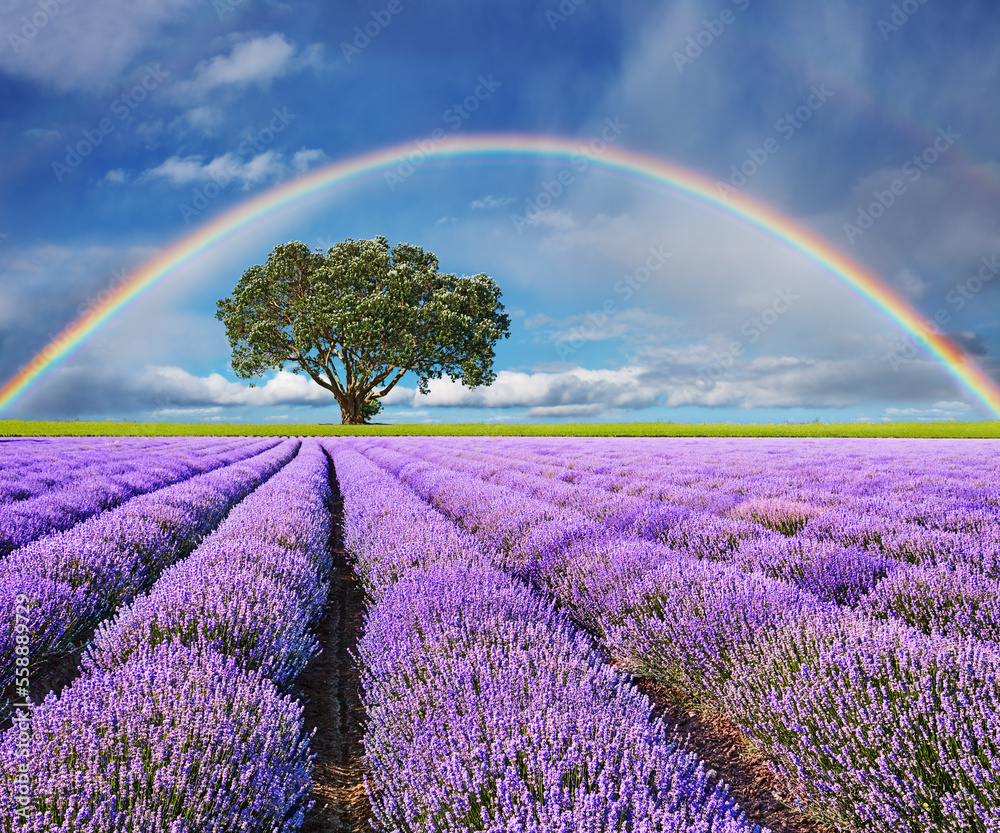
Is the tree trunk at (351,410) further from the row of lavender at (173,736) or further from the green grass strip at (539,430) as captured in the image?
the row of lavender at (173,736)

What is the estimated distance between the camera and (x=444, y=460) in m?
10.8

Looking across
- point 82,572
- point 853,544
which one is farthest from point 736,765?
point 82,572

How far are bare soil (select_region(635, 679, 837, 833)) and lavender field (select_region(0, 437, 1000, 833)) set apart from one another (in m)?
0.02

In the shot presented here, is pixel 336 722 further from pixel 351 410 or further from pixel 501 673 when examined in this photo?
pixel 351 410

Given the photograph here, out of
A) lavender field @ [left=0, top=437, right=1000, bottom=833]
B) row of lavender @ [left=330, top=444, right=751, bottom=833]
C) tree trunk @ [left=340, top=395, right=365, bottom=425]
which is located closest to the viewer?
row of lavender @ [left=330, top=444, right=751, bottom=833]

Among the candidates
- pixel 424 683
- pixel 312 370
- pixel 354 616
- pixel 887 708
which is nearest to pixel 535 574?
pixel 354 616

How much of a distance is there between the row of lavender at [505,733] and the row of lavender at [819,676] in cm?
40

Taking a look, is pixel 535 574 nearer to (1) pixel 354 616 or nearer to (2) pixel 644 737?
(1) pixel 354 616

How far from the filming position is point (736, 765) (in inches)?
79.8

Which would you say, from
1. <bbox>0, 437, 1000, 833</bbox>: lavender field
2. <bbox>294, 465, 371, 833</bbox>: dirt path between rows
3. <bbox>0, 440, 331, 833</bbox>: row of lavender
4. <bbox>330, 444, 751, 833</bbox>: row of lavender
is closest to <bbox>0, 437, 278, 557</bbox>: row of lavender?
<bbox>0, 437, 1000, 833</bbox>: lavender field

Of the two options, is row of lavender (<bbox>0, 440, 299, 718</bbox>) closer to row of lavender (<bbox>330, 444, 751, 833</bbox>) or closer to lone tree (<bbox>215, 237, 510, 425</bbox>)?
row of lavender (<bbox>330, 444, 751, 833</bbox>)

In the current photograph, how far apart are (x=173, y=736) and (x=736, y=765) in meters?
1.95

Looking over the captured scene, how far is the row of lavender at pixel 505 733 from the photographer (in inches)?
46.5

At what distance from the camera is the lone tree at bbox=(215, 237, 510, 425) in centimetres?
2645
